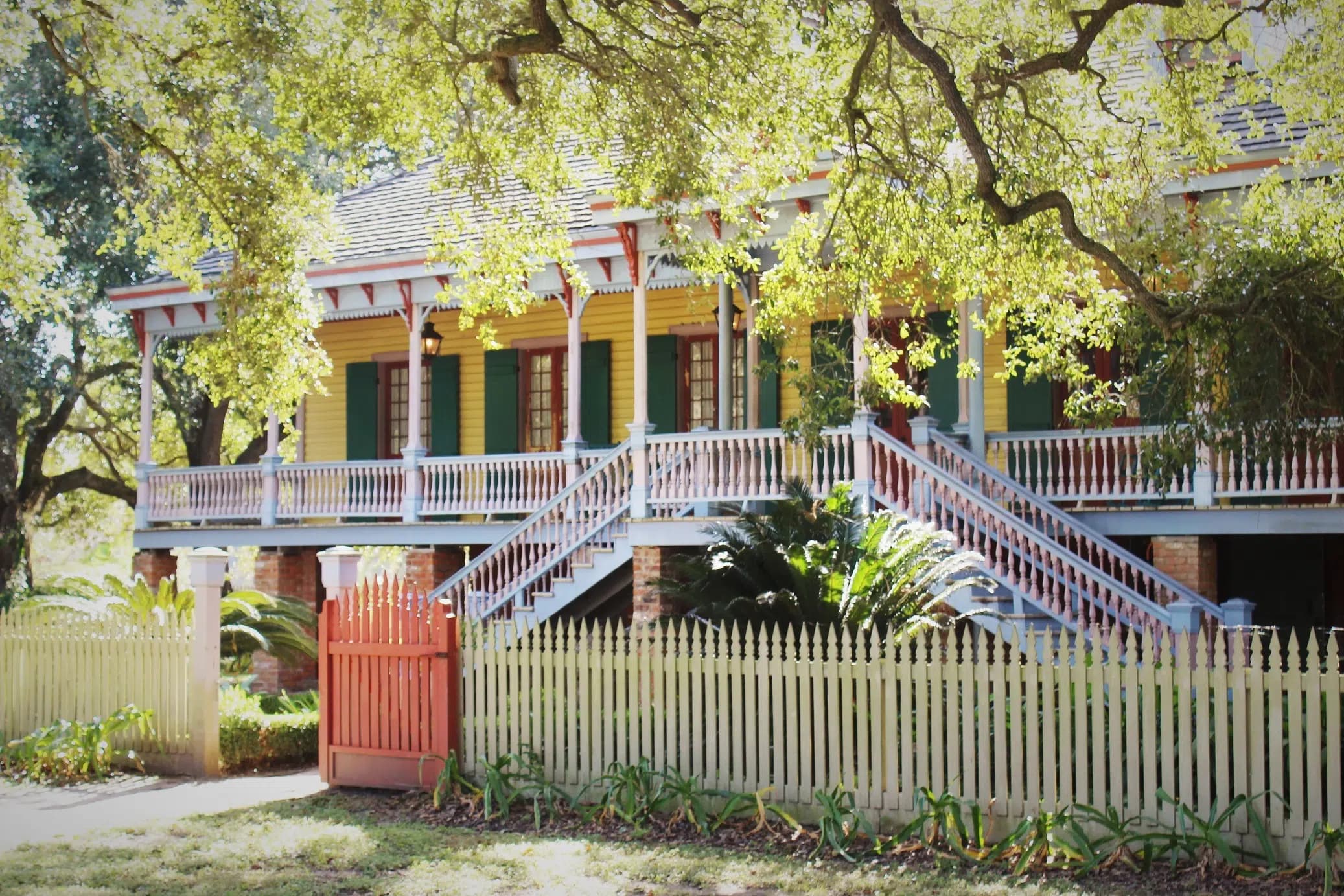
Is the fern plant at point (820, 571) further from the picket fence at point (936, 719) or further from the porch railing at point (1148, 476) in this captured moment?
the porch railing at point (1148, 476)

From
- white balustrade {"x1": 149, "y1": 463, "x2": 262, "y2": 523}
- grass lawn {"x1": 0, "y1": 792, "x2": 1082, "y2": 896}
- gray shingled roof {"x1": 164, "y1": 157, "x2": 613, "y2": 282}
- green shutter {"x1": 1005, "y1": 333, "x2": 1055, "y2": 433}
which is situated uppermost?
gray shingled roof {"x1": 164, "y1": 157, "x2": 613, "y2": 282}

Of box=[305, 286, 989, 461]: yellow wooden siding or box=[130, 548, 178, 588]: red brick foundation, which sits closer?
box=[305, 286, 989, 461]: yellow wooden siding

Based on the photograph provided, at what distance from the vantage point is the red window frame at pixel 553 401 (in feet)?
74.9

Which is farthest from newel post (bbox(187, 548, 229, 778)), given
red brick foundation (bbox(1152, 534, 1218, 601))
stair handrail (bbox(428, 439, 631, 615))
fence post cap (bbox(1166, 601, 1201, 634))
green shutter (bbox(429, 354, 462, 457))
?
green shutter (bbox(429, 354, 462, 457))

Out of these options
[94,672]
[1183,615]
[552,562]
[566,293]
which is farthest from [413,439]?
[1183,615]

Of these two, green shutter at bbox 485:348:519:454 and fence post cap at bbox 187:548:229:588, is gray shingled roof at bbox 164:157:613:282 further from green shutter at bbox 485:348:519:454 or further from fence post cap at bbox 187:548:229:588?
fence post cap at bbox 187:548:229:588

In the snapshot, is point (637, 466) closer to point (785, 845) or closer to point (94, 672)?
point (94, 672)

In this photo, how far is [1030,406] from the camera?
18266 millimetres

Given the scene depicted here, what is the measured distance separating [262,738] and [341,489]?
25.9ft

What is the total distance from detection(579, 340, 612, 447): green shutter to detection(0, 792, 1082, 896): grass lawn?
11298mm

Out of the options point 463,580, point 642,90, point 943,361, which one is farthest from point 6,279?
point 943,361

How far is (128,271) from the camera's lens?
2966cm

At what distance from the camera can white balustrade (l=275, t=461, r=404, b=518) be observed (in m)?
21.4

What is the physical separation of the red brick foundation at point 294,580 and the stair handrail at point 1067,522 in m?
9.43
